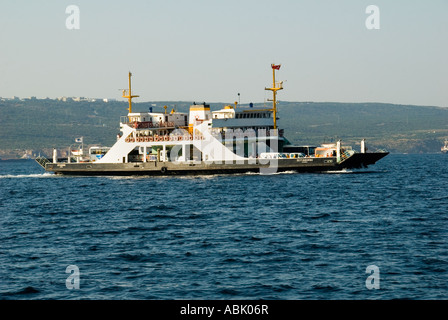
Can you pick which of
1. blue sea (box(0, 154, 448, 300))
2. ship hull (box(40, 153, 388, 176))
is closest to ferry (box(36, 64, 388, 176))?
ship hull (box(40, 153, 388, 176))

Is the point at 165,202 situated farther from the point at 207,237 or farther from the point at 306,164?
the point at 306,164

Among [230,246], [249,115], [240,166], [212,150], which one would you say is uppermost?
[249,115]

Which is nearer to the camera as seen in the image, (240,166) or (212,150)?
(240,166)

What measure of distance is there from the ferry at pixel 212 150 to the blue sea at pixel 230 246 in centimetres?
1869

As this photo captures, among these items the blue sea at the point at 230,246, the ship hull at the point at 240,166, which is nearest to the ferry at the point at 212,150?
the ship hull at the point at 240,166

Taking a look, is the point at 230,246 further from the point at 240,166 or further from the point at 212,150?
the point at 212,150

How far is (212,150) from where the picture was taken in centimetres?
7494

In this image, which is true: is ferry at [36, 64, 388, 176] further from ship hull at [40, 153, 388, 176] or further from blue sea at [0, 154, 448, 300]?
blue sea at [0, 154, 448, 300]

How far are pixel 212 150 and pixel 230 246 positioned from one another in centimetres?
4731

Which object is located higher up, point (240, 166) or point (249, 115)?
point (249, 115)

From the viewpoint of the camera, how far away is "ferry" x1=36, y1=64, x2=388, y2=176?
73688 millimetres

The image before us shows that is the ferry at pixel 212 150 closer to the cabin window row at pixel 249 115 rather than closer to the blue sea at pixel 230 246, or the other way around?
the cabin window row at pixel 249 115

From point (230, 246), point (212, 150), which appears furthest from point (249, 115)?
point (230, 246)

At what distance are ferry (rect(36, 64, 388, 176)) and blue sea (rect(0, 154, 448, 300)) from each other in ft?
61.3
